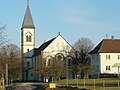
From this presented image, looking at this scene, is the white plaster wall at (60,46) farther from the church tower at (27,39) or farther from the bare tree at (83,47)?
the church tower at (27,39)

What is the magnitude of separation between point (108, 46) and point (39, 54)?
71.5ft

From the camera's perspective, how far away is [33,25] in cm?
13038

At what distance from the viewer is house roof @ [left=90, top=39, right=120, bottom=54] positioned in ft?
337

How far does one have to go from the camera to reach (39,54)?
115875 millimetres

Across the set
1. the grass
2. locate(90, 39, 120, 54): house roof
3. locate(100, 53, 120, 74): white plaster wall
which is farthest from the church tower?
the grass

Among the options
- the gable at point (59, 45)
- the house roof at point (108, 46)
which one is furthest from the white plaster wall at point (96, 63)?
the gable at point (59, 45)

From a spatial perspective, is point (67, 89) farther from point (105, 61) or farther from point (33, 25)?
point (33, 25)

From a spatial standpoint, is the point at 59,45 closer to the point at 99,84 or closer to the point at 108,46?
the point at 108,46

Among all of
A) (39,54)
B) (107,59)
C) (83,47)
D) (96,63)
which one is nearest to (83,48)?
(83,47)

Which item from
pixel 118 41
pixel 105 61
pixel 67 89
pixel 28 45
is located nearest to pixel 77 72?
pixel 105 61

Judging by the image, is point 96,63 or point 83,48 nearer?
point 96,63

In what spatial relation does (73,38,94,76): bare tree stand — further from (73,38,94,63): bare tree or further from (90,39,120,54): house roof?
(90,39,120,54): house roof

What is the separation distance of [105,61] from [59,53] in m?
19.2

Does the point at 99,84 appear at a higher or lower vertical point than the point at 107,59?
lower
